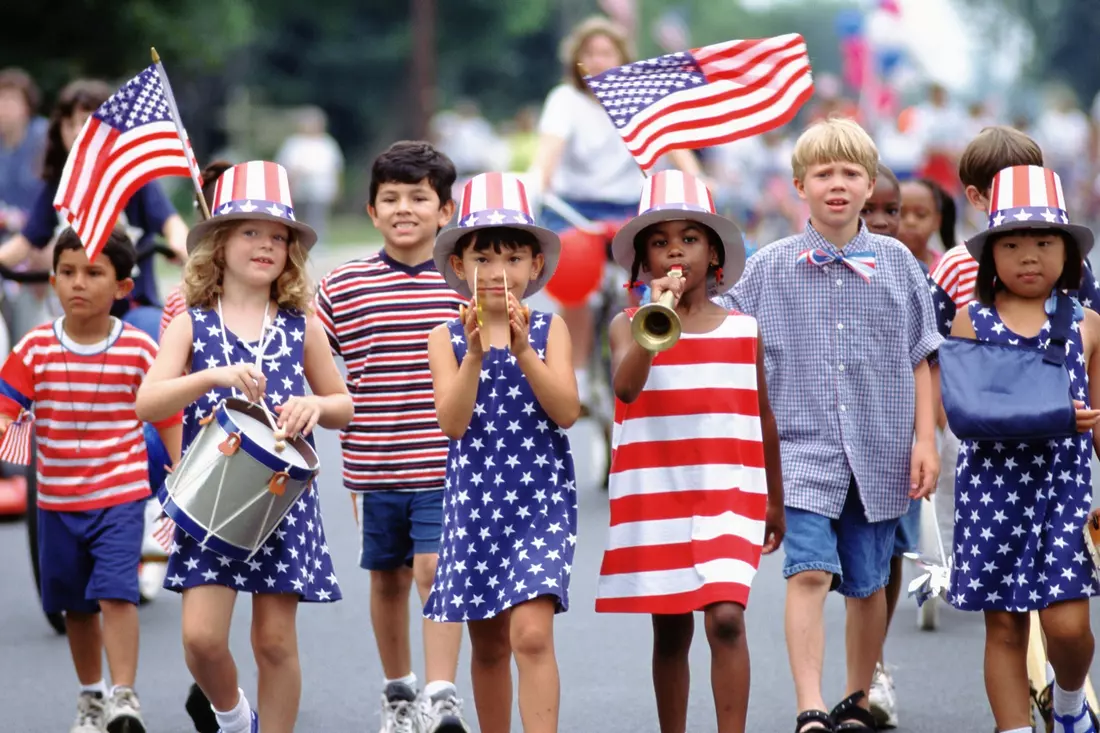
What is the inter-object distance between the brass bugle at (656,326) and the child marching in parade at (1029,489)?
110 cm

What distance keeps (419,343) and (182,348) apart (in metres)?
1.05

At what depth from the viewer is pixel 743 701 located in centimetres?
550

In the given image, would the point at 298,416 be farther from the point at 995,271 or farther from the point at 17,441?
the point at 995,271

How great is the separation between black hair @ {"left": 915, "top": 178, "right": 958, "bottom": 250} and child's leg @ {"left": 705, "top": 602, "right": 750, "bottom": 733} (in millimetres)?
2809

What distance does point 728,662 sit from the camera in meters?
5.46

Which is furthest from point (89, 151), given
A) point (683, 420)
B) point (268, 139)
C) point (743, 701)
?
point (268, 139)

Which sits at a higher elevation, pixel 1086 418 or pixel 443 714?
pixel 1086 418

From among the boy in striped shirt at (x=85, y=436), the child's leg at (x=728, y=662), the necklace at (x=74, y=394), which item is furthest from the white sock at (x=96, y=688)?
the child's leg at (x=728, y=662)

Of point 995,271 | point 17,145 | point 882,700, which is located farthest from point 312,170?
point 995,271

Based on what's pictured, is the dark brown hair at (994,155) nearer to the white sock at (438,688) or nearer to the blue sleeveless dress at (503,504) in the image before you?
the blue sleeveless dress at (503,504)

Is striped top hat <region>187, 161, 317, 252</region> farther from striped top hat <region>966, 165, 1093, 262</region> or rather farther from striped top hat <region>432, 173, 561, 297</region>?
striped top hat <region>966, 165, 1093, 262</region>

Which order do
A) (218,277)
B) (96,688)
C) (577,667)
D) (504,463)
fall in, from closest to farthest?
(504,463) < (218,277) < (96,688) < (577,667)

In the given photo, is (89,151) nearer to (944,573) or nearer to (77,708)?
(77,708)

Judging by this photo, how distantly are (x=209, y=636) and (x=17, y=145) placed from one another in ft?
26.6
